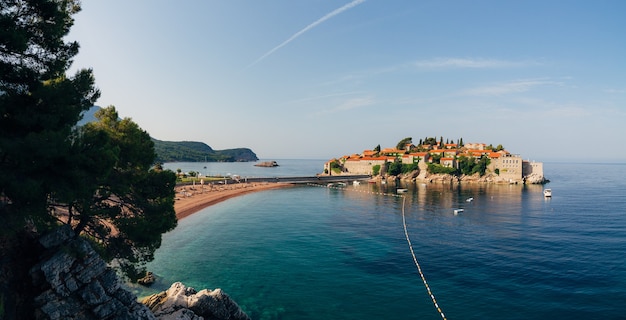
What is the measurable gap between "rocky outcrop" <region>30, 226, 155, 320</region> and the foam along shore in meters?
34.6

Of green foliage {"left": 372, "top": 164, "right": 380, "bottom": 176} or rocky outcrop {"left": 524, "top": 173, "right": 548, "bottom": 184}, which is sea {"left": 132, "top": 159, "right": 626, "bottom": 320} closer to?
rocky outcrop {"left": 524, "top": 173, "right": 548, "bottom": 184}

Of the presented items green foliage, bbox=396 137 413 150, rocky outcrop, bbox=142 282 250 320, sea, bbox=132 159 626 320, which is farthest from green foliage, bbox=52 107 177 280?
green foliage, bbox=396 137 413 150

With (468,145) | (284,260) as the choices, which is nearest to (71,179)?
(284,260)

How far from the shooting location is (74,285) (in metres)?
12.9

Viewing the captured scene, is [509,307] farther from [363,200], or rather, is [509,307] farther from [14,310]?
[363,200]

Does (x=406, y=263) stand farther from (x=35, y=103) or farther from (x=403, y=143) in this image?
(x=403, y=143)

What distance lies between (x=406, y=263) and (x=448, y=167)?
104 metres

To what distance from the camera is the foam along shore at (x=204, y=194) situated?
58041 mm

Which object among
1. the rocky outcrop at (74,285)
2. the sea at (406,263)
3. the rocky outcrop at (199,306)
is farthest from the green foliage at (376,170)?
the rocky outcrop at (74,285)

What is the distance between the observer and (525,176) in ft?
386

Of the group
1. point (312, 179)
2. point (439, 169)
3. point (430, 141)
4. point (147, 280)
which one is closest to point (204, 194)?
point (147, 280)

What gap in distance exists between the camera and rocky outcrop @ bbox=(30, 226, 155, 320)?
12.3m

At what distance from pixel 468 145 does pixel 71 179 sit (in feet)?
574

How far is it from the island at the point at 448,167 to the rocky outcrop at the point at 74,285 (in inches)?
4841
